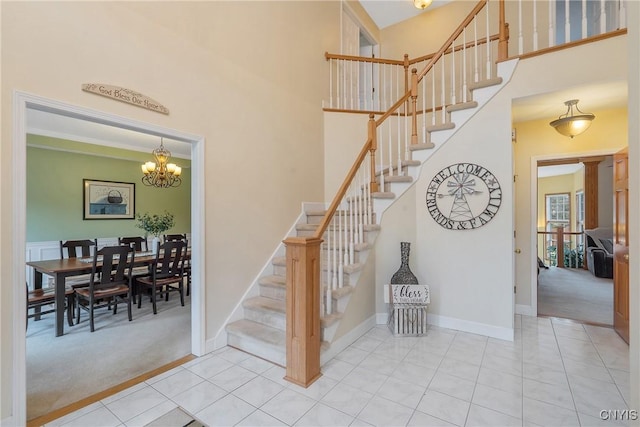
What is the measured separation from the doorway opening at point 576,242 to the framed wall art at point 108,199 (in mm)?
7816

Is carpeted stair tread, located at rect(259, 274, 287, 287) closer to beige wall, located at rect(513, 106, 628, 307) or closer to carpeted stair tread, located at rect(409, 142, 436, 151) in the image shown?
carpeted stair tread, located at rect(409, 142, 436, 151)

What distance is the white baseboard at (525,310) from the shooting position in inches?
153

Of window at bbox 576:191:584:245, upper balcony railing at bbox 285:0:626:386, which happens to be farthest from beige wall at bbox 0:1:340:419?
window at bbox 576:191:584:245

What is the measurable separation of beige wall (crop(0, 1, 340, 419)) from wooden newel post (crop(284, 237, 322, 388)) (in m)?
1.04

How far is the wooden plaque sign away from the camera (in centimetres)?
214

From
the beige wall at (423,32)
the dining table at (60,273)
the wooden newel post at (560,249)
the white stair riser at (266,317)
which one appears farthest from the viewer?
the wooden newel post at (560,249)

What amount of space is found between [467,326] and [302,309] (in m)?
2.24

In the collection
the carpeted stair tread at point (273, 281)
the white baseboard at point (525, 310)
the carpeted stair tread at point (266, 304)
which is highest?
the carpeted stair tread at point (273, 281)

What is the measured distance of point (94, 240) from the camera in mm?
5715

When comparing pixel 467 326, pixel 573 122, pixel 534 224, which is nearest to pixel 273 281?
pixel 467 326

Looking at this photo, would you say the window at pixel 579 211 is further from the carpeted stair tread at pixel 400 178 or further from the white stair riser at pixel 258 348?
the white stair riser at pixel 258 348

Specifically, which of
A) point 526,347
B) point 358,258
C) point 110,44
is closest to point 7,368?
point 110,44

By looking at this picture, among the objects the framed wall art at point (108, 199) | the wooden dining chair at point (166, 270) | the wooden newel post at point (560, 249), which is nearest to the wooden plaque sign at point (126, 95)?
the wooden dining chair at point (166, 270)

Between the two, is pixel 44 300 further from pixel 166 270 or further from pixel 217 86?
pixel 217 86
